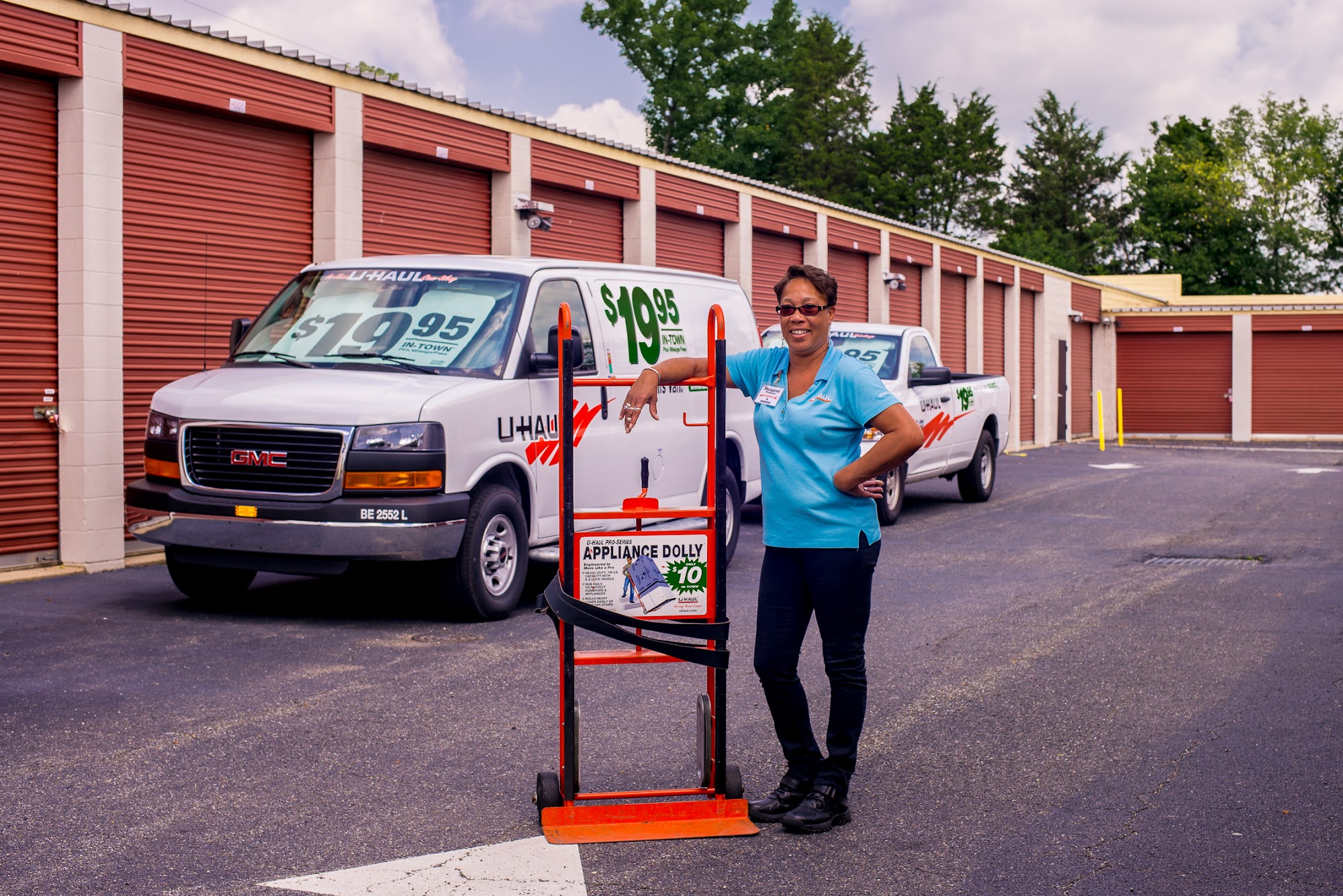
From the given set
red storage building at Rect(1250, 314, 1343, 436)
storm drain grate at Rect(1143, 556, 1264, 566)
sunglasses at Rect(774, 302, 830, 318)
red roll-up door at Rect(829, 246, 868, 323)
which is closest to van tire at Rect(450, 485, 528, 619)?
sunglasses at Rect(774, 302, 830, 318)

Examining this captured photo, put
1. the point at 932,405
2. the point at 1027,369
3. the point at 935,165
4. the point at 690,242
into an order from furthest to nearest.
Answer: the point at 935,165 < the point at 1027,369 < the point at 690,242 < the point at 932,405

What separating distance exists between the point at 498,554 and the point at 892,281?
20416 millimetres

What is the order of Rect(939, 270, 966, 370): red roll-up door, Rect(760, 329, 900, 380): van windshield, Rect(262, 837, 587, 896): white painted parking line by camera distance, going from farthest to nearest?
1. Rect(939, 270, 966, 370): red roll-up door
2. Rect(760, 329, 900, 380): van windshield
3. Rect(262, 837, 587, 896): white painted parking line

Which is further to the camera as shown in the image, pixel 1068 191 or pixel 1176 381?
pixel 1068 191

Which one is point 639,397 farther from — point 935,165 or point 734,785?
point 935,165

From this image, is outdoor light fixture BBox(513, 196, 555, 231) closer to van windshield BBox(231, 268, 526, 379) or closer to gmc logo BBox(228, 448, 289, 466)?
van windshield BBox(231, 268, 526, 379)

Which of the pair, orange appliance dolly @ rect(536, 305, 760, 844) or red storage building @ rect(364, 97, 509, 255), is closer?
orange appliance dolly @ rect(536, 305, 760, 844)

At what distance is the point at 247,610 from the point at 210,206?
17.1ft

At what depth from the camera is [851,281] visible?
2844 centimetres

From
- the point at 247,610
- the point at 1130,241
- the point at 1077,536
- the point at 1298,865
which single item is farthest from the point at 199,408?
the point at 1130,241

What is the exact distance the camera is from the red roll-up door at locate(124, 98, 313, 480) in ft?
42.3

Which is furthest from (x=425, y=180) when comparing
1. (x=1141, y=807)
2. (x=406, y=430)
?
(x=1141, y=807)

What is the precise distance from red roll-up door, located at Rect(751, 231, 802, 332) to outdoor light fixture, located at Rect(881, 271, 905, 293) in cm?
341

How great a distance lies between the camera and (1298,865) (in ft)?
16.0
